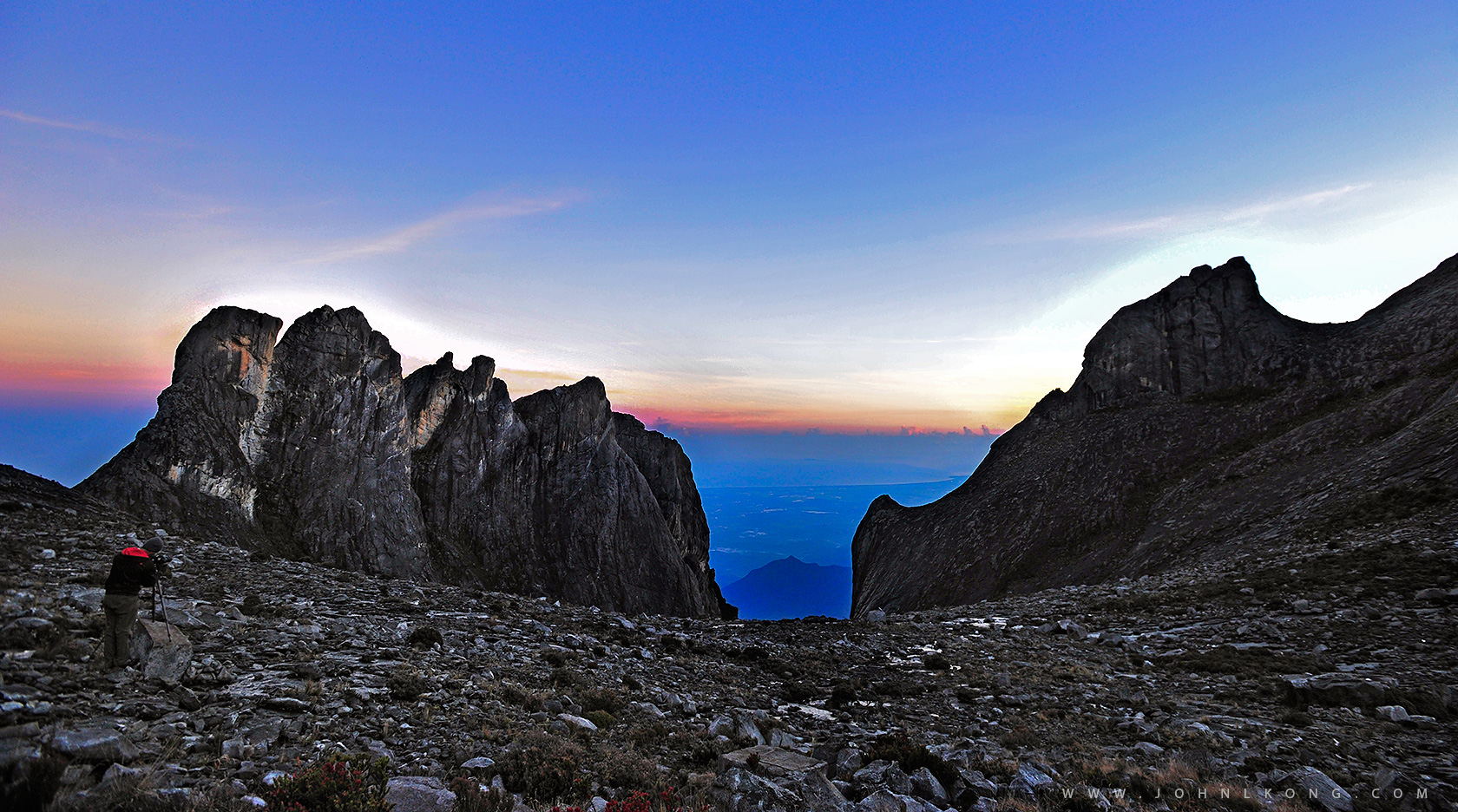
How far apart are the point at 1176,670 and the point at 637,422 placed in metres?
134

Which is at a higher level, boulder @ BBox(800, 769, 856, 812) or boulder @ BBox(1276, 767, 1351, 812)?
boulder @ BBox(800, 769, 856, 812)

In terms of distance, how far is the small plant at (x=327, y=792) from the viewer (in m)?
6.79

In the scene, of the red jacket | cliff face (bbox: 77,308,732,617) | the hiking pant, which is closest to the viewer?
the hiking pant

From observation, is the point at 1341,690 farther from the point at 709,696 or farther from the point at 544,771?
the point at 544,771

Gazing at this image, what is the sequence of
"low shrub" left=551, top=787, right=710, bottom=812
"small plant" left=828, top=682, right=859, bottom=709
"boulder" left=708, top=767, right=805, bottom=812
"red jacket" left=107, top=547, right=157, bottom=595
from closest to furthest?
"low shrub" left=551, top=787, right=710, bottom=812, "boulder" left=708, top=767, right=805, bottom=812, "red jacket" left=107, top=547, right=157, bottom=595, "small plant" left=828, top=682, right=859, bottom=709

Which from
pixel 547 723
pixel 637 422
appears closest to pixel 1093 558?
pixel 547 723

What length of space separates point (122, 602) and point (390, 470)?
8693cm

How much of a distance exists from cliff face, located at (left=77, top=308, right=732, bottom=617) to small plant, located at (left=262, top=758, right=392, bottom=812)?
71.6m

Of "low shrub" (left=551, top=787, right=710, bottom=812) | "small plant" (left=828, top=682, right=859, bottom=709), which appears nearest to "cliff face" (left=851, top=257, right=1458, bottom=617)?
"small plant" (left=828, top=682, right=859, bottom=709)

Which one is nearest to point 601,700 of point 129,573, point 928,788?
point 928,788

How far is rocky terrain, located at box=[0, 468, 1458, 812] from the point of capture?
8.58 m

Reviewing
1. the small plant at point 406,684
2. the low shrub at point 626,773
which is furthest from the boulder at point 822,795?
the small plant at point 406,684

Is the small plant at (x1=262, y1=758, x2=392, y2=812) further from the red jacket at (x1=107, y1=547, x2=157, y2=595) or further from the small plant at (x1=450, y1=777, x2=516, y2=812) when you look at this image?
the red jacket at (x1=107, y1=547, x2=157, y2=595)

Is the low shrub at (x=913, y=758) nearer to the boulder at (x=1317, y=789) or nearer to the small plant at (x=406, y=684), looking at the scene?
the boulder at (x=1317, y=789)
